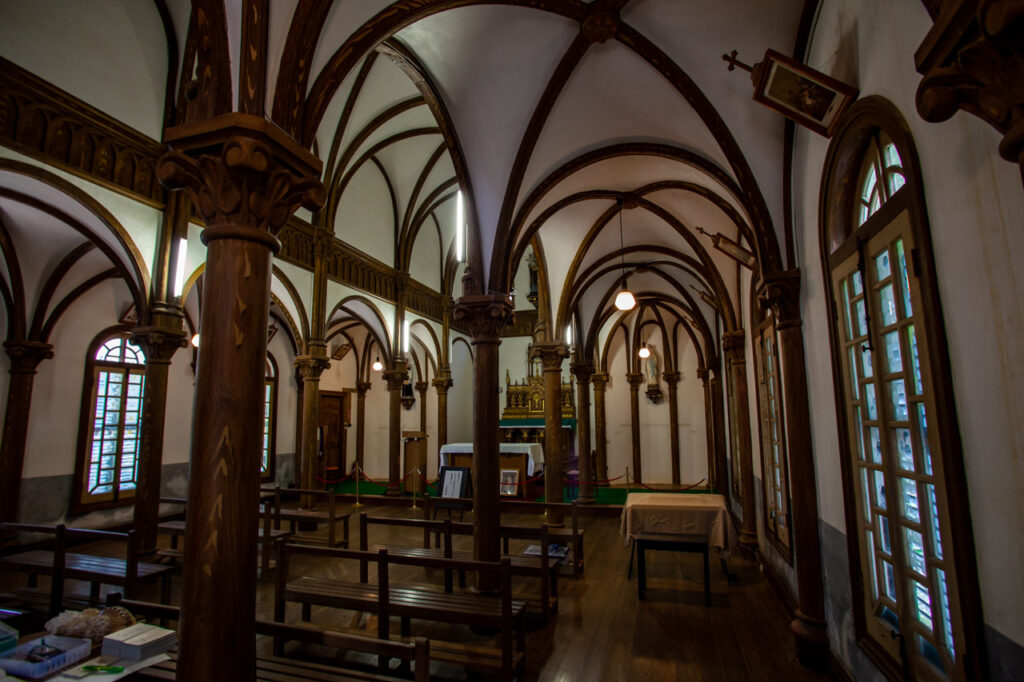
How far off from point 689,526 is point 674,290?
910cm

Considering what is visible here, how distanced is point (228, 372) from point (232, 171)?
1.05 m

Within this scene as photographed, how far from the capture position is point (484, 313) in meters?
6.02

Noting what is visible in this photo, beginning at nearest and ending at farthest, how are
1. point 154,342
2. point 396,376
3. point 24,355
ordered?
point 154,342
point 24,355
point 396,376

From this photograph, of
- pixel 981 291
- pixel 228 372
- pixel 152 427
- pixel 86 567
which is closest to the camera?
pixel 981 291

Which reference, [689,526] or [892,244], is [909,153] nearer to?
[892,244]

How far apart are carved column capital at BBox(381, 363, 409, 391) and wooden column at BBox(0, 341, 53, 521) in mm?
6662

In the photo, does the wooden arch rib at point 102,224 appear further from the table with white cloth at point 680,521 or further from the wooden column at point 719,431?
the wooden column at point 719,431

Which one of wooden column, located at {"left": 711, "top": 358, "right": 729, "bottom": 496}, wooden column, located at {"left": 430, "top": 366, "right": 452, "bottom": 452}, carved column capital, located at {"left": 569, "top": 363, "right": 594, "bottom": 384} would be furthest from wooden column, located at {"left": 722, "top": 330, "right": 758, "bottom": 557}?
wooden column, located at {"left": 430, "top": 366, "right": 452, "bottom": 452}

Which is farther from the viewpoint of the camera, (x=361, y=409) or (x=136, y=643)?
(x=361, y=409)

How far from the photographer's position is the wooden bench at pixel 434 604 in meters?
3.76

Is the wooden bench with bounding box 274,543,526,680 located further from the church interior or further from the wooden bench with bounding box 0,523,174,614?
the wooden bench with bounding box 0,523,174,614

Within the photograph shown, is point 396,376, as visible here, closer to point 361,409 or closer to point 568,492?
point 568,492

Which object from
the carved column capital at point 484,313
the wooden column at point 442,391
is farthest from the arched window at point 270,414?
the carved column capital at point 484,313

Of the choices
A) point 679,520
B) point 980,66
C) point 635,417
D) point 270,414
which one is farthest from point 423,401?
point 980,66
